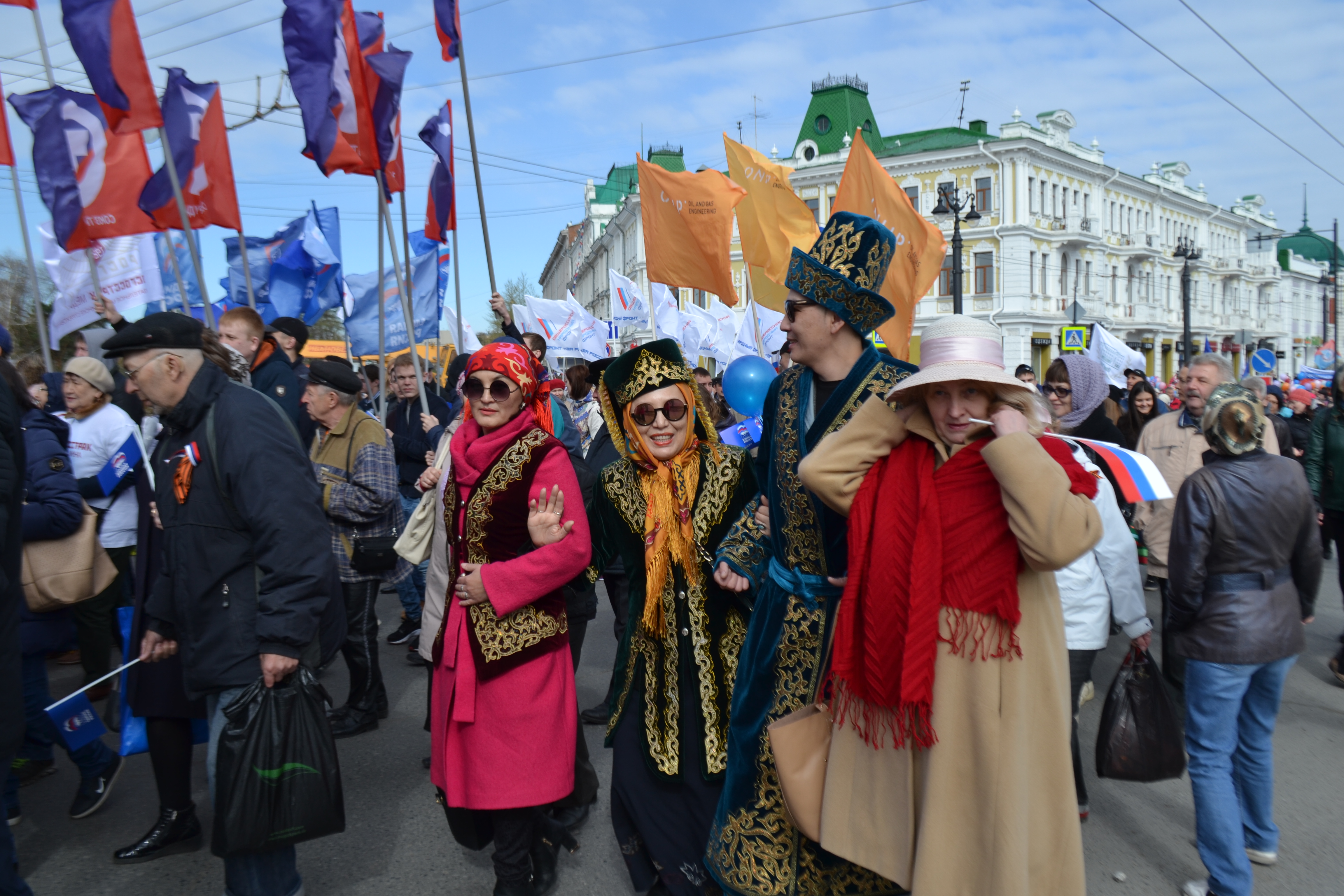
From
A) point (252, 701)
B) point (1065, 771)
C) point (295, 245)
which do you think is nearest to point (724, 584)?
point (1065, 771)

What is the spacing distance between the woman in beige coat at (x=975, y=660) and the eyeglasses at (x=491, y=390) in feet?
5.12

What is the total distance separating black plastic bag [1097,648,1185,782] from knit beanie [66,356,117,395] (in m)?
5.22

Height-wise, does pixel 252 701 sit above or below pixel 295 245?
below

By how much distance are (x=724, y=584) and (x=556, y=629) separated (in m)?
0.74

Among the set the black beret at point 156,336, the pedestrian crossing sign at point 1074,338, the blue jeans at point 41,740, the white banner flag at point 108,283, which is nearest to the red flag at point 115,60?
the white banner flag at point 108,283

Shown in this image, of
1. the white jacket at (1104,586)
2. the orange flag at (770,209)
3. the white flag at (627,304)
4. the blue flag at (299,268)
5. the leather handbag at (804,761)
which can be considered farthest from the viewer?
the white flag at (627,304)

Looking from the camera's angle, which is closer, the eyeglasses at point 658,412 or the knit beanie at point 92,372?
the eyeglasses at point 658,412

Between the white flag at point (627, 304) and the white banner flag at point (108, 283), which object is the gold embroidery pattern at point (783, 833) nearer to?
the white banner flag at point (108, 283)

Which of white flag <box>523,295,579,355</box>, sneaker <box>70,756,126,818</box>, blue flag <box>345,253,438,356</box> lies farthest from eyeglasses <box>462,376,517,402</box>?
white flag <box>523,295,579,355</box>

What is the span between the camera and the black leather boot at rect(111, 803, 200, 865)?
3.71 meters

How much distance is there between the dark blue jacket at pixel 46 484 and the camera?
4.20 m

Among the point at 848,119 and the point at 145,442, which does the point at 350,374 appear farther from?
the point at 848,119

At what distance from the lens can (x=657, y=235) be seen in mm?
8625

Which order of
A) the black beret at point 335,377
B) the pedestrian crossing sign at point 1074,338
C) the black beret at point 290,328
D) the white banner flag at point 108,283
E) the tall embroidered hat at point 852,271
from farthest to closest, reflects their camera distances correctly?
the pedestrian crossing sign at point 1074,338
the white banner flag at point 108,283
the black beret at point 290,328
the black beret at point 335,377
the tall embroidered hat at point 852,271
